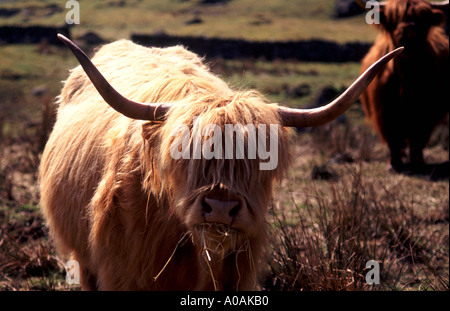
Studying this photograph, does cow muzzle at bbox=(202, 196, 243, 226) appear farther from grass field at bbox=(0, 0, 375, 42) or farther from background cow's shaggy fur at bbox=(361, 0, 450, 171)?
grass field at bbox=(0, 0, 375, 42)

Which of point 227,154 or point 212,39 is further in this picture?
point 212,39

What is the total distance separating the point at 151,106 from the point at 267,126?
53 cm

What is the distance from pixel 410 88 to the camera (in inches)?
228

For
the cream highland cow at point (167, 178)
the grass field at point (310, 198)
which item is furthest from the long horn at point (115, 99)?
the grass field at point (310, 198)

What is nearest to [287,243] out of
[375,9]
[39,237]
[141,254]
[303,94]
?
[141,254]

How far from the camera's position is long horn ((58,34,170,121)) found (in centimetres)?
205

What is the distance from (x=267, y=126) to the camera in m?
2.12

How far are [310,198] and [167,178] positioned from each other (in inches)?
113

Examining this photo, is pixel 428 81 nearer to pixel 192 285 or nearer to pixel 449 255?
pixel 449 255

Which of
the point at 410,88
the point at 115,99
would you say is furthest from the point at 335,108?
the point at 410,88

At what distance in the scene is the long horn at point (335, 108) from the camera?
205 cm
